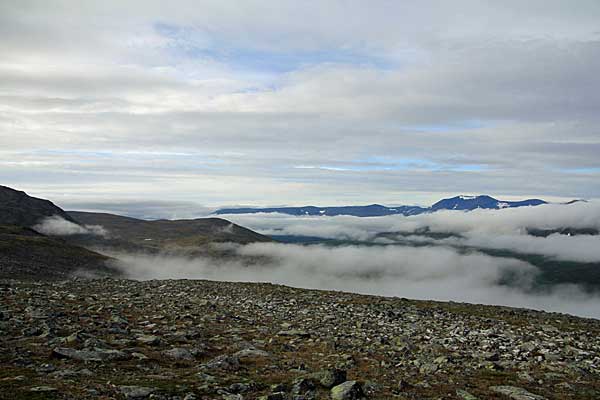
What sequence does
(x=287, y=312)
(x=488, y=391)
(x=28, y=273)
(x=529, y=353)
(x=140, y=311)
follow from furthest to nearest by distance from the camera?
(x=28, y=273)
(x=287, y=312)
(x=140, y=311)
(x=529, y=353)
(x=488, y=391)

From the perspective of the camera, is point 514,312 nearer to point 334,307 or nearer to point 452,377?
point 334,307

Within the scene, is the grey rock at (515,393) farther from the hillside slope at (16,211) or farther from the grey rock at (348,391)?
the hillside slope at (16,211)

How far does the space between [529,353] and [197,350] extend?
15.2 m

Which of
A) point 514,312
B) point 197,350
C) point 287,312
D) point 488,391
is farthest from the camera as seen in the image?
point 514,312

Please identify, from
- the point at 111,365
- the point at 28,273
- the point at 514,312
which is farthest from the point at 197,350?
the point at 28,273

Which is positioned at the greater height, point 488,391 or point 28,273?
point 488,391

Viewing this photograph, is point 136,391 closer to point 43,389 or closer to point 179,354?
point 43,389

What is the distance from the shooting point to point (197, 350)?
18.3 m

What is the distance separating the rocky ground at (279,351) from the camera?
13.5 m

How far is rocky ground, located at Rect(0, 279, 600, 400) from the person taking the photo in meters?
13.5

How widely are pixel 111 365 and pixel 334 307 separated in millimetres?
19689


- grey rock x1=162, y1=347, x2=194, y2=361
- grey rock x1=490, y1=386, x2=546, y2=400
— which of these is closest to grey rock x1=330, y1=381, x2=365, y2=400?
grey rock x1=490, y1=386, x2=546, y2=400

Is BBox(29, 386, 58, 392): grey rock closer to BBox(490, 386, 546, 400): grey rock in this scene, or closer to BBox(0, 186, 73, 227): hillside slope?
BBox(490, 386, 546, 400): grey rock

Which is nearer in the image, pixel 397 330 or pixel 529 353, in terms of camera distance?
pixel 529 353
